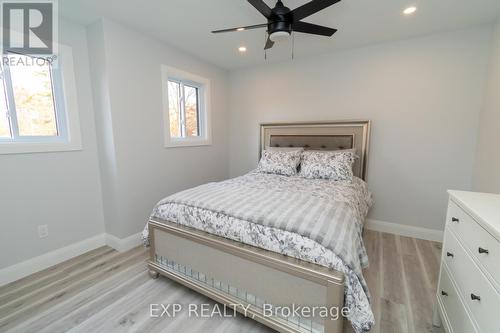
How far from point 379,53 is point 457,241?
2.46 m

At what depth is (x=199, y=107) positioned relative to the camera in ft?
11.7

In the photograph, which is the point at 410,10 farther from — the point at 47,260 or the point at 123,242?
the point at 47,260

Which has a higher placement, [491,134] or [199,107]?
[199,107]

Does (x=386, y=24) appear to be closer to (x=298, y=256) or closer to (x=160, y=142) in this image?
(x=298, y=256)

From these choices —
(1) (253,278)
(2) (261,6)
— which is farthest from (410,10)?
(1) (253,278)

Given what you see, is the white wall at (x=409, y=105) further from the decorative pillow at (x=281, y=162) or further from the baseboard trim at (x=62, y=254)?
the baseboard trim at (x=62, y=254)

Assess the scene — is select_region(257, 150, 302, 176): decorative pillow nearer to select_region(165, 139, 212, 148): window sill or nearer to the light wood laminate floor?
select_region(165, 139, 212, 148): window sill

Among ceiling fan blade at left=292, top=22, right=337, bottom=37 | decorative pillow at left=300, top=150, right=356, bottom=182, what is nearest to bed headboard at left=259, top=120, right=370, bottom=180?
decorative pillow at left=300, top=150, right=356, bottom=182

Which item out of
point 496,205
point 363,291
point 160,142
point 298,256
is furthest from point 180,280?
point 496,205

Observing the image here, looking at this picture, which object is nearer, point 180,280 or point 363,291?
point 363,291

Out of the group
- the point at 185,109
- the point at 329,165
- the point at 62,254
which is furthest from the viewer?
the point at 185,109

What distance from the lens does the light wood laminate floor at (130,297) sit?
146 cm

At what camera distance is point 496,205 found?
1095 millimetres

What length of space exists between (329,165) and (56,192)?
9.77 feet
